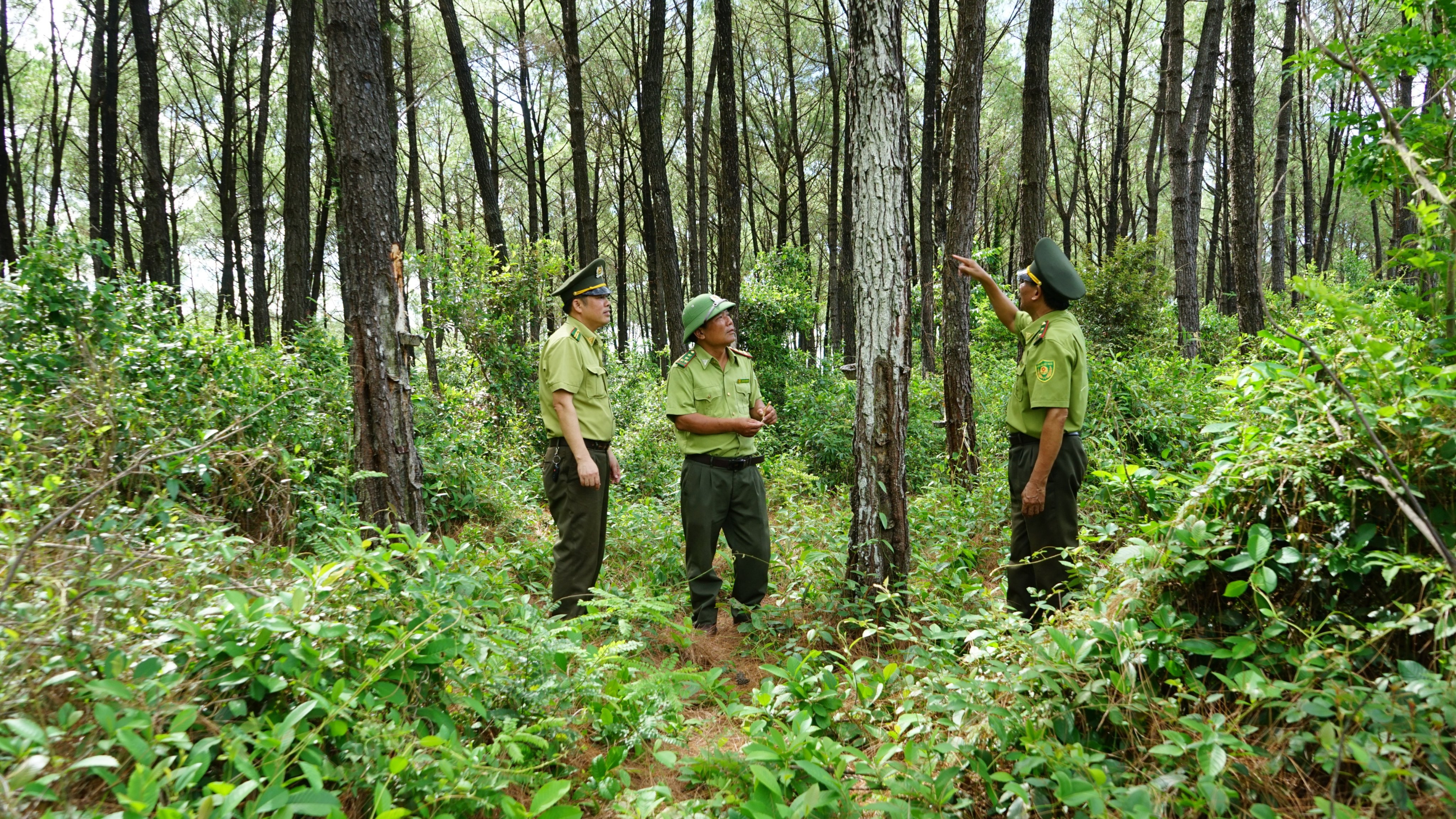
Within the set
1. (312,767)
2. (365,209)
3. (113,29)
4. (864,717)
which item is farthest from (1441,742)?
(113,29)

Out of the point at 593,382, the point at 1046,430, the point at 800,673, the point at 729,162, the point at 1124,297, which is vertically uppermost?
the point at 729,162

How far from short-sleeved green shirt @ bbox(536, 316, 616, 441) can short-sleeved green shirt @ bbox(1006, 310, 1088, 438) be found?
2.44 metres

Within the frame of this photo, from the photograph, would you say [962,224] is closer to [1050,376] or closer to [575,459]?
[1050,376]

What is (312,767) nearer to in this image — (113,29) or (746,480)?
(746,480)

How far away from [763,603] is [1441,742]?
10.8 feet

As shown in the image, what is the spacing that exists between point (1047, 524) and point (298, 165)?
12293mm

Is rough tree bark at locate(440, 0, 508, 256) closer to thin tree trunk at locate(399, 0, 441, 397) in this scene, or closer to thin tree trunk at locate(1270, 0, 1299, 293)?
thin tree trunk at locate(399, 0, 441, 397)

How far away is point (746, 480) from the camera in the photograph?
4656mm

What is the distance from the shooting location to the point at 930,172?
1565 cm

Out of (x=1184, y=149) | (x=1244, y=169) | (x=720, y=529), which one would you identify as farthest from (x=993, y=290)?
(x=1184, y=149)

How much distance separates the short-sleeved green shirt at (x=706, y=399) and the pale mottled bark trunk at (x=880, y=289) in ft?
2.71

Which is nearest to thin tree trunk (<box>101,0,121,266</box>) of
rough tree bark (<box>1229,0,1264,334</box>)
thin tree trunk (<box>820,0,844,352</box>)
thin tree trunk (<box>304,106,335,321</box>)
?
thin tree trunk (<box>304,106,335,321</box>)

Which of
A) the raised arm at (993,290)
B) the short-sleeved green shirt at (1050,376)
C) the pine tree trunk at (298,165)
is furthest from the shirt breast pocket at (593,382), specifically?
the pine tree trunk at (298,165)

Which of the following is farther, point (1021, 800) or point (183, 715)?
point (1021, 800)
